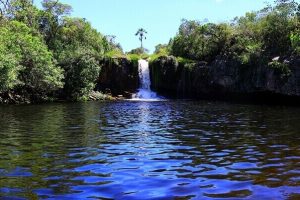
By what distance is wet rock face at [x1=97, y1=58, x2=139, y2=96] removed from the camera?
68625mm

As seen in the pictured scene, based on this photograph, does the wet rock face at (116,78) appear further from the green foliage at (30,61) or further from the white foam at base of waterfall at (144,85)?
the green foliage at (30,61)

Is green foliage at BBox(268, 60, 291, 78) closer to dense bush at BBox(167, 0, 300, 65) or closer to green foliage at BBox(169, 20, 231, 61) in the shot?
dense bush at BBox(167, 0, 300, 65)

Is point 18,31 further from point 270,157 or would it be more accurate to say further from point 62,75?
point 270,157

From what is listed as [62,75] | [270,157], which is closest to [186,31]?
[62,75]

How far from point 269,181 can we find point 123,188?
3.61 metres

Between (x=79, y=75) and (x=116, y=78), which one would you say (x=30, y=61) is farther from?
(x=116, y=78)

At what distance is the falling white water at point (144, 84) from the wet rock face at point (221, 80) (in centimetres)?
99

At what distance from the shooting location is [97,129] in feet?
74.3

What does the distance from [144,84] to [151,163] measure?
5651cm

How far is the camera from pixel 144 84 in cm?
6931

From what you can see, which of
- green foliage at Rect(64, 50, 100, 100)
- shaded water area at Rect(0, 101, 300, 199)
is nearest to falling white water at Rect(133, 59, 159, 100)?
green foliage at Rect(64, 50, 100, 100)

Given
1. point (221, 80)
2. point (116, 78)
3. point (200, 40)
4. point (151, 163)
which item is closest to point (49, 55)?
point (116, 78)

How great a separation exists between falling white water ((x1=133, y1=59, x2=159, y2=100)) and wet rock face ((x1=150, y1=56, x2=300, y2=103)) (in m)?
0.99

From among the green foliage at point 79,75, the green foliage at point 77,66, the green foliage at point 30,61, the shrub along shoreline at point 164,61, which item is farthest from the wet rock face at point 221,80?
the green foliage at point 30,61
